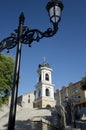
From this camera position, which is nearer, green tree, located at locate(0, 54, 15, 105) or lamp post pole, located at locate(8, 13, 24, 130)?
lamp post pole, located at locate(8, 13, 24, 130)

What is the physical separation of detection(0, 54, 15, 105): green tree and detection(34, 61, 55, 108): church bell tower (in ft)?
84.6

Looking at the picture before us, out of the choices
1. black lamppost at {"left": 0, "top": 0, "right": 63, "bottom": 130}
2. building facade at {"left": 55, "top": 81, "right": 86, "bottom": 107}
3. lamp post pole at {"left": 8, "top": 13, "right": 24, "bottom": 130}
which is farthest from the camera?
building facade at {"left": 55, "top": 81, "right": 86, "bottom": 107}

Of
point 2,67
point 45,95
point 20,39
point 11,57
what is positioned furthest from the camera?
point 45,95

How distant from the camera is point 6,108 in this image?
3822cm

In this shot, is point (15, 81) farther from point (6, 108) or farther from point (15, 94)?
point (6, 108)

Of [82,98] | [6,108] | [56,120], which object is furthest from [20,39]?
[82,98]

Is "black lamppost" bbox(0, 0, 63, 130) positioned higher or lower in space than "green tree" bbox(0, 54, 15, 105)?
lower

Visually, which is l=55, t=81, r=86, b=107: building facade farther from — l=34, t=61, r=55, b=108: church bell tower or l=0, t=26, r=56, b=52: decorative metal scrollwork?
l=0, t=26, r=56, b=52: decorative metal scrollwork

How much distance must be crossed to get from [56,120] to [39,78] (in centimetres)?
4032

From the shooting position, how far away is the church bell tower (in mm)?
55109

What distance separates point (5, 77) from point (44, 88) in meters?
28.3

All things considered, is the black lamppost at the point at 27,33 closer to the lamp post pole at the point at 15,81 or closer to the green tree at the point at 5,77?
the lamp post pole at the point at 15,81

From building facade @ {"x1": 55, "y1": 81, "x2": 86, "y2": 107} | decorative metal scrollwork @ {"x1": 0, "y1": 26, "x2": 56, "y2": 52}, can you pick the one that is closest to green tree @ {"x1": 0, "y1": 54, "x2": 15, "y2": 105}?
decorative metal scrollwork @ {"x1": 0, "y1": 26, "x2": 56, "y2": 52}

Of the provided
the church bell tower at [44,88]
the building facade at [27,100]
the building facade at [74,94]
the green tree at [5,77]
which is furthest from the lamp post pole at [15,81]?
the building facade at [27,100]
